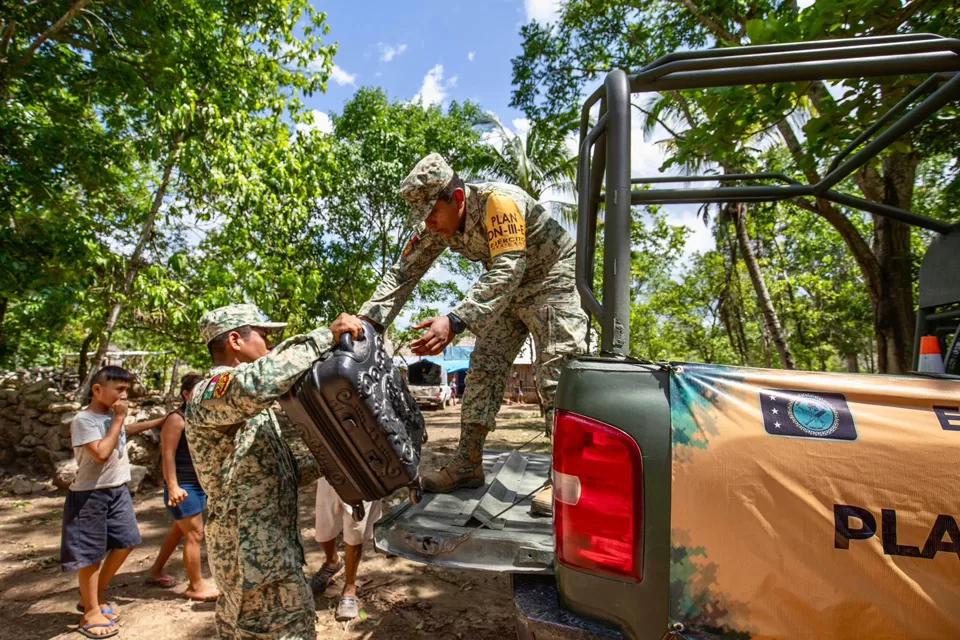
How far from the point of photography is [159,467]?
677cm

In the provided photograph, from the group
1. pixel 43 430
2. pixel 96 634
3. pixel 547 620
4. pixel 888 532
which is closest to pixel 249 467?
pixel 547 620

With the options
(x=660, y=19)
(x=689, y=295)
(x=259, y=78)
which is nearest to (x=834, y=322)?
(x=689, y=295)

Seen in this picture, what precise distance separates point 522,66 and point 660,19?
242 centimetres

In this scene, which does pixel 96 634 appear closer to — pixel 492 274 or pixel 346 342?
pixel 346 342

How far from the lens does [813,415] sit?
1118 mm

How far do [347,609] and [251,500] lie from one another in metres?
1.50

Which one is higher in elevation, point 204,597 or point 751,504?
point 751,504

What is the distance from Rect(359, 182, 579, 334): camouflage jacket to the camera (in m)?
2.26

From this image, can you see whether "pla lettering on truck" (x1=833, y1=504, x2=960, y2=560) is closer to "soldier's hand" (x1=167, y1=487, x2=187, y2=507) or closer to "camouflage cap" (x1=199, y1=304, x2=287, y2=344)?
"camouflage cap" (x1=199, y1=304, x2=287, y2=344)

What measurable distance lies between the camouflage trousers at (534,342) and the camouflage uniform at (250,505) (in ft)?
3.12

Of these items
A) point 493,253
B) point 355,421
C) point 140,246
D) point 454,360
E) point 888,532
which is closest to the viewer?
point 888,532

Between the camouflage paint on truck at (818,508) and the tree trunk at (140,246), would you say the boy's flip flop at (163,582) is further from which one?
the camouflage paint on truck at (818,508)

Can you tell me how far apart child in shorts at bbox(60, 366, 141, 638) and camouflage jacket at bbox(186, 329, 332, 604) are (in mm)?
1661

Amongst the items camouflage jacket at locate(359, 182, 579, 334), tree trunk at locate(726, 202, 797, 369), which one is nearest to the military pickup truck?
camouflage jacket at locate(359, 182, 579, 334)
